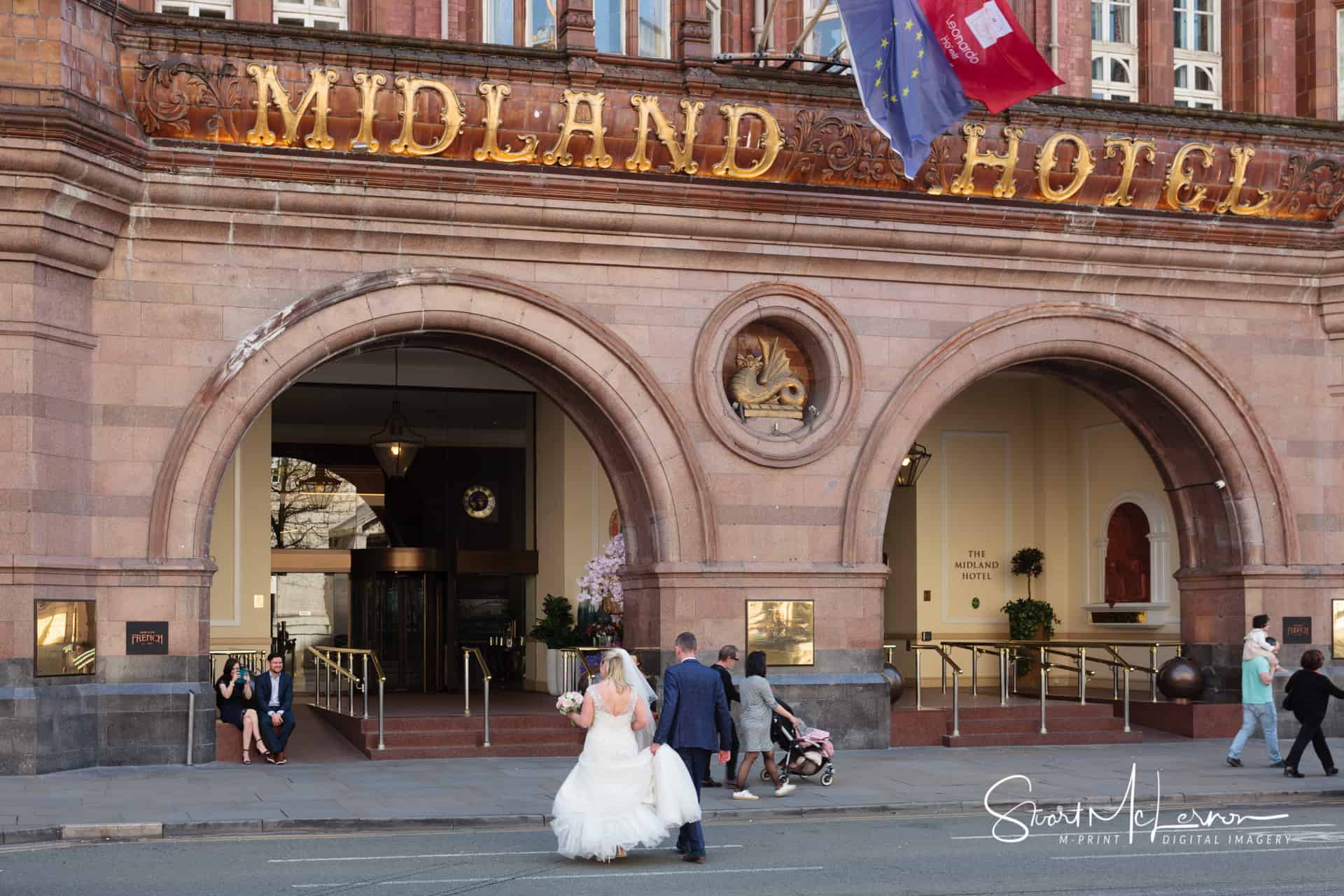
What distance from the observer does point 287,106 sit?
61.3ft

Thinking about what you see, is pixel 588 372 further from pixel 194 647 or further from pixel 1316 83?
pixel 1316 83

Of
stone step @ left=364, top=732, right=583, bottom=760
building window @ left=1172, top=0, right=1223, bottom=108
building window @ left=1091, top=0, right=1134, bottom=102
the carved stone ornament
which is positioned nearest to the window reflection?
stone step @ left=364, top=732, right=583, bottom=760

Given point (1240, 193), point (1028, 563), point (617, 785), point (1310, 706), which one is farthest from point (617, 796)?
point (1028, 563)

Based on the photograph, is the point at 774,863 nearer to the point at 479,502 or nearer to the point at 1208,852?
the point at 1208,852

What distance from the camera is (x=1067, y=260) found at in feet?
72.2

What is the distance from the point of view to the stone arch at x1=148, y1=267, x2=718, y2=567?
1872 cm

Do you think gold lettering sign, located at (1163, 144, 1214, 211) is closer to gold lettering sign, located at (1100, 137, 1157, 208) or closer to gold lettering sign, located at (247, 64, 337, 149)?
gold lettering sign, located at (1100, 137, 1157, 208)

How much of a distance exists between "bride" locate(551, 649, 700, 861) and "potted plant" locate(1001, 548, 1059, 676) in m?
15.9

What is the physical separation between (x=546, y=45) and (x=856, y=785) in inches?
361

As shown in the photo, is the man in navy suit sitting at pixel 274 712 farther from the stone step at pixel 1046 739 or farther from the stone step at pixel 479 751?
the stone step at pixel 1046 739

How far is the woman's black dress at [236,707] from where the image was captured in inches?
742

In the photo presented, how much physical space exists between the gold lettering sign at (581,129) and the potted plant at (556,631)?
21.3 ft

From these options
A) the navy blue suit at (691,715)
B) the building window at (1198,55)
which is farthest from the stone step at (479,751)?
the building window at (1198,55)

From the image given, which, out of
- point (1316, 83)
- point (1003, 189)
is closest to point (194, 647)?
point (1003, 189)
